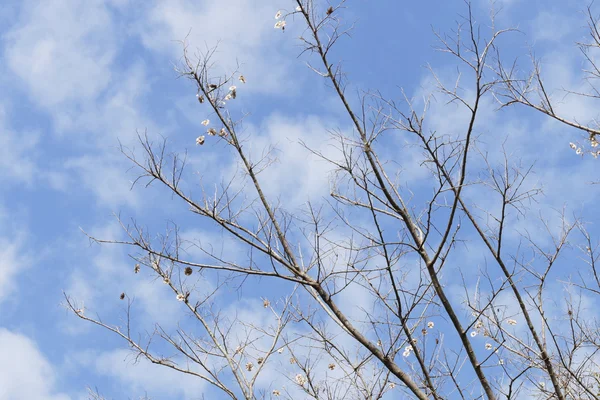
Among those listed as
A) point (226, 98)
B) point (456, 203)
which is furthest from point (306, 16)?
point (456, 203)

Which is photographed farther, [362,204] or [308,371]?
[308,371]

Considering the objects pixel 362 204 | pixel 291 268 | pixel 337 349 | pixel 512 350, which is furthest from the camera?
pixel 337 349

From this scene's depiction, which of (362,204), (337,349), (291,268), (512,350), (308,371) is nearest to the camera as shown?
(291,268)

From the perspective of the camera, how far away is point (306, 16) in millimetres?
5414

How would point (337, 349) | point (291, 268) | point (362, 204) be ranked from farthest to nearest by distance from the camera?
1. point (337, 349)
2. point (362, 204)
3. point (291, 268)

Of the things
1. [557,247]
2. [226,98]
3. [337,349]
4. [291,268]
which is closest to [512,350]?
[557,247]

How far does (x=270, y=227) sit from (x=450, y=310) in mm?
1767

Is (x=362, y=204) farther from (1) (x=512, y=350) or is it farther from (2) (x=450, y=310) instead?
(1) (x=512, y=350)

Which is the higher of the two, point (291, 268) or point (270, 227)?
point (270, 227)

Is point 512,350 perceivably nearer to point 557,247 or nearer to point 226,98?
point 557,247

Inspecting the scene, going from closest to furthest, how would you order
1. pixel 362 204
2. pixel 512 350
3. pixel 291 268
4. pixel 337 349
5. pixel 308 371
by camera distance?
pixel 291 268 → pixel 362 204 → pixel 512 350 → pixel 337 349 → pixel 308 371

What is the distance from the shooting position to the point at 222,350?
858cm

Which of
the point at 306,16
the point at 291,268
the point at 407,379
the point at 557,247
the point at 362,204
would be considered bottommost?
the point at 407,379

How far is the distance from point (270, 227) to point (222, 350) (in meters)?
3.91
